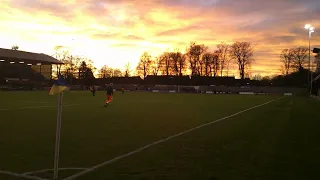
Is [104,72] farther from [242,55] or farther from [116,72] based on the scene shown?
[242,55]

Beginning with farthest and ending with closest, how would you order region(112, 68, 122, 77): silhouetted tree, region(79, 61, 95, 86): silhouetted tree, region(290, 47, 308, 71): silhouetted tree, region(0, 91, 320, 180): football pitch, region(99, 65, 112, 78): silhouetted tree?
region(112, 68, 122, 77): silhouetted tree < region(99, 65, 112, 78): silhouetted tree < region(79, 61, 95, 86): silhouetted tree < region(290, 47, 308, 71): silhouetted tree < region(0, 91, 320, 180): football pitch

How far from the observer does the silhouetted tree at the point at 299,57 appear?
10797 centimetres

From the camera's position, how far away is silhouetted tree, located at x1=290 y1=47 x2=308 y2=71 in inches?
4251

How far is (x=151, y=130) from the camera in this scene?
1348 centimetres

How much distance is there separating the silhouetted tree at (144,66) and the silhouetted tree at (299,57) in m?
53.8

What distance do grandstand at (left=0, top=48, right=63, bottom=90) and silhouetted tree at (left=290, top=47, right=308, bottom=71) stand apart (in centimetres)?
7475

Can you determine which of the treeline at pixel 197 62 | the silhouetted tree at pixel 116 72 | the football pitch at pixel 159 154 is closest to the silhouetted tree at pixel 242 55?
the treeline at pixel 197 62

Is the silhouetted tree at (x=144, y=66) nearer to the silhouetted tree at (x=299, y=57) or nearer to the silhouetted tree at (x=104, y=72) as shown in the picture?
the silhouetted tree at (x=104, y=72)

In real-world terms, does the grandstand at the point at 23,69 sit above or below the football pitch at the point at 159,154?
above

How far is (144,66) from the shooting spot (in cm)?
13338

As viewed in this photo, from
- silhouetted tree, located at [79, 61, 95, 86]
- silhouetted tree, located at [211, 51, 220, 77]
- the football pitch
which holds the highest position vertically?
silhouetted tree, located at [211, 51, 220, 77]

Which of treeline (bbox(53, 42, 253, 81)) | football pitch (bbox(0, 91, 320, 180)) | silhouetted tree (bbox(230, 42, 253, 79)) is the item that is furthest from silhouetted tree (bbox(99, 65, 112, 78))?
football pitch (bbox(0, 91, 320, 180))

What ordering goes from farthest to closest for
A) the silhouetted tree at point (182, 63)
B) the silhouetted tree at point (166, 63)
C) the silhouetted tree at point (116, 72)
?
1. the silhouetted tree at point (116, 72)
2. the silhouetted tree at point (166, 63)
3. the silhouetted tree at point (182, 63)

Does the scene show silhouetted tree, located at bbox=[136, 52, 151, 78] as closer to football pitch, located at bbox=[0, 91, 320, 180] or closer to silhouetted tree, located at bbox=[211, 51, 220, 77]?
silhouetted tree, located at bbox=[211, 51, 220, 77]
